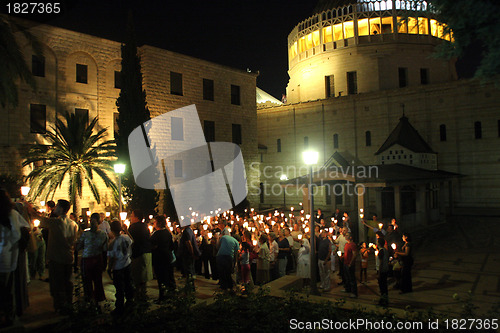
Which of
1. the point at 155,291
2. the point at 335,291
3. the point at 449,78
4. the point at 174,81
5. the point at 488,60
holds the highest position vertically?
the point at 449,78

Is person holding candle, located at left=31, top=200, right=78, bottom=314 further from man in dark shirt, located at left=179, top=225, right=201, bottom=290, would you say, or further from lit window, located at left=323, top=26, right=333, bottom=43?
lit window, located at left=323, top=26, right=333, bottom=43

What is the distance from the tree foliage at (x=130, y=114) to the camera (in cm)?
2114

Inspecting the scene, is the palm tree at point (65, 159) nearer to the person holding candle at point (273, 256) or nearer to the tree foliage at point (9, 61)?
the tree foliage at point (9, 61)

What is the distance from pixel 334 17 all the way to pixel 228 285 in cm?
3690

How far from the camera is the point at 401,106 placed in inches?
1291

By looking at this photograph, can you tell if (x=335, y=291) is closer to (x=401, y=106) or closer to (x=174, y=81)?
(x=174, y=81)

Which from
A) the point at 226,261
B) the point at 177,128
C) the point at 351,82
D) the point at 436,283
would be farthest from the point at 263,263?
the point at 351,82

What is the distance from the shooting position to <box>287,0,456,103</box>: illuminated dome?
3678 centimetres

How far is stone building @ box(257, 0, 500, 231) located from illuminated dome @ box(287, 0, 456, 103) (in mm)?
102

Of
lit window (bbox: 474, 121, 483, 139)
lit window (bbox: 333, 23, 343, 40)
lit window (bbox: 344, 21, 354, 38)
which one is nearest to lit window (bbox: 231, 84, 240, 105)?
lit window (bbox: 333, 23, 343, 40)

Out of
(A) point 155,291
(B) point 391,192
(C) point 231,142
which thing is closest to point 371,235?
(A) point 155,291

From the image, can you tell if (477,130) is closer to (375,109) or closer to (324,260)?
(375,109)

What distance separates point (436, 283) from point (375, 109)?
2489 cm

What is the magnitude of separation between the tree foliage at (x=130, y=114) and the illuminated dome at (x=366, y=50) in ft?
76.1
